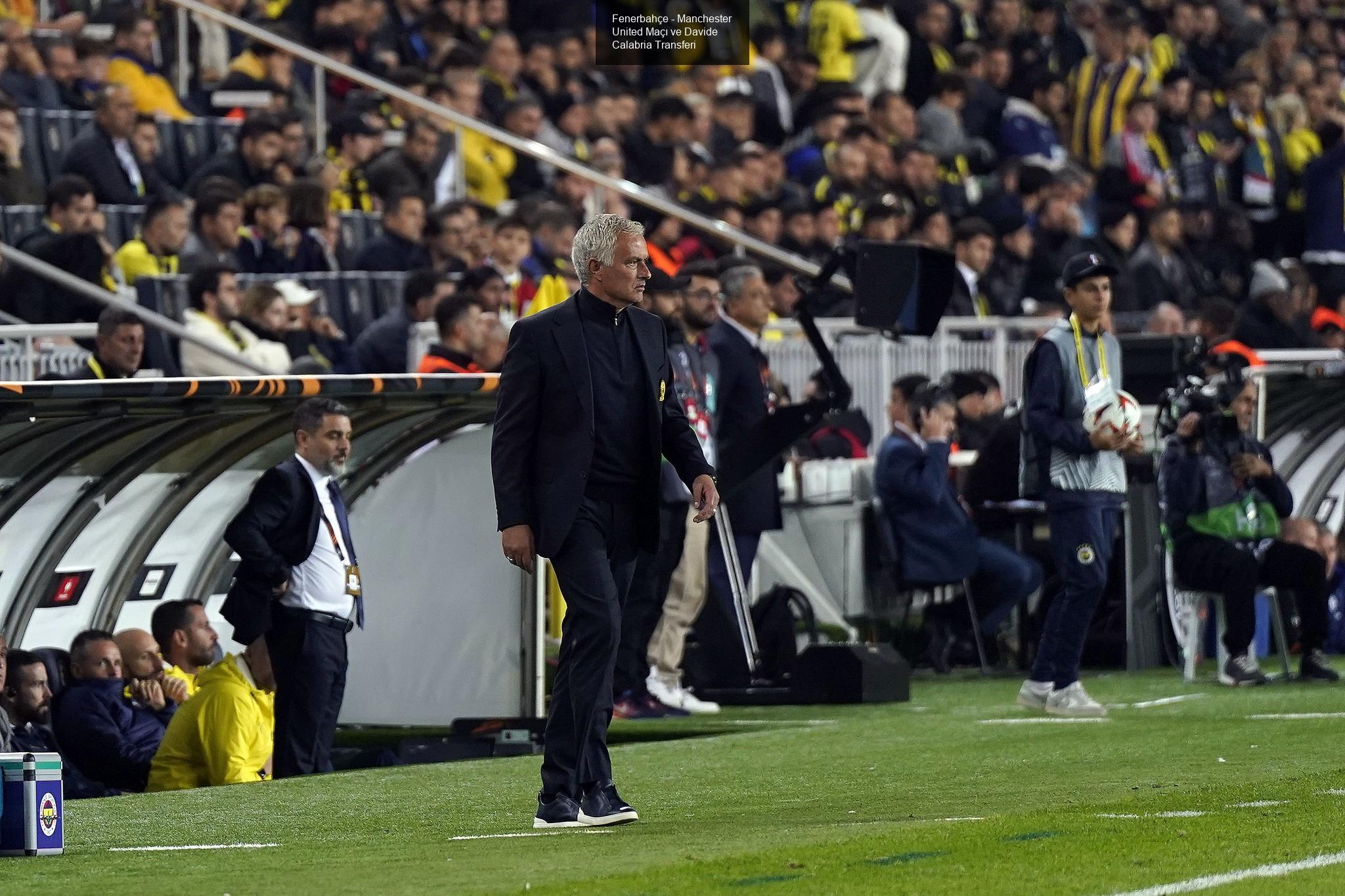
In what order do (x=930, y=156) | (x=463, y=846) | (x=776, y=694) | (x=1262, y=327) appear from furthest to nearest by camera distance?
(x=930, y=156) → (x=1262, y=327) → (x=776, y=694) → (x=463, y=846)

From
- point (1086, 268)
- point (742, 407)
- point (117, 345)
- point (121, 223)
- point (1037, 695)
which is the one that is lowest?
point (1037, 695)

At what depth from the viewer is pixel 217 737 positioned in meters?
11.3

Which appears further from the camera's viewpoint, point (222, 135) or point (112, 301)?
point (222, 135)

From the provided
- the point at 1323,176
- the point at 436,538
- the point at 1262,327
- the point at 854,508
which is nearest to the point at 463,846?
the point at 436,538

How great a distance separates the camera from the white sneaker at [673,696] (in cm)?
1434

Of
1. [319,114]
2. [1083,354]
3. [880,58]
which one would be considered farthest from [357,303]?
[880,58]

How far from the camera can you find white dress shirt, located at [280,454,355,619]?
38.9 feet

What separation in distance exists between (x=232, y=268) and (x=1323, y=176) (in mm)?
13224

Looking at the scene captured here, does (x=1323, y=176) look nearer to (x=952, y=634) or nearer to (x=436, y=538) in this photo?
(x=952, y=634)

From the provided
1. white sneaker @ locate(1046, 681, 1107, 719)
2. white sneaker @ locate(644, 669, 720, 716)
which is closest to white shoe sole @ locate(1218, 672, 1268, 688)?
white sneaker @ locate(1046, 681, 1107, 719)

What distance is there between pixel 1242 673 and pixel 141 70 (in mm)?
9219

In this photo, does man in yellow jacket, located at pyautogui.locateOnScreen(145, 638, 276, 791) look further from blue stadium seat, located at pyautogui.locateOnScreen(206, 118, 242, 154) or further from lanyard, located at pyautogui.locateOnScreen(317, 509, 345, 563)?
blue stadium seat, located at pyautogui.locateOnScreen(206, 118, 242, 154)

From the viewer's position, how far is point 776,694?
14914 millimetres

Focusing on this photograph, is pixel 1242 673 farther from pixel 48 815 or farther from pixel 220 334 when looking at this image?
pixel 48 815
